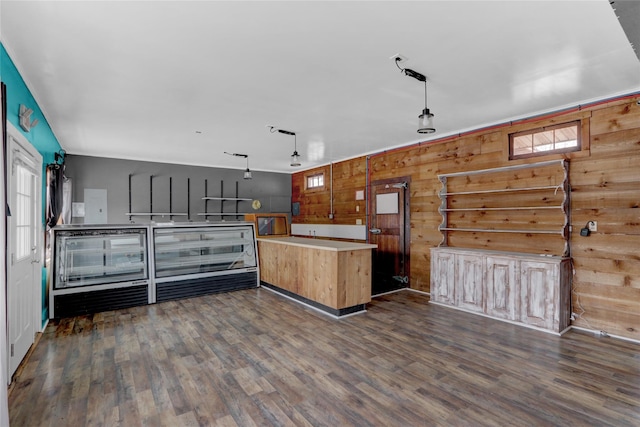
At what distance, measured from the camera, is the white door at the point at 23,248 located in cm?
258

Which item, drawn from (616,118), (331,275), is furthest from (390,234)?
(616,118)

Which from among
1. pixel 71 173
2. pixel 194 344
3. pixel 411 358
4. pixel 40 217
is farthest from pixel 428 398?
pixel 71 173

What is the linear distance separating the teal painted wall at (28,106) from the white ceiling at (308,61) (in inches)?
4.2

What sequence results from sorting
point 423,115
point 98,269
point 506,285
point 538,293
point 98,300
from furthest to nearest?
1. point 98,269
2. point 98,300
3. point 506,285
4. point 538,293
5. point 423,115

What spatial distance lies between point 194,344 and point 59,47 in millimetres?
2774

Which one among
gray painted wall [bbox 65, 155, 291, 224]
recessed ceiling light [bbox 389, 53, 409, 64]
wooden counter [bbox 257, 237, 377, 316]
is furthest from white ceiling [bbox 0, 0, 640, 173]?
gray painted wall [bbox 65, 155, 291, 224]

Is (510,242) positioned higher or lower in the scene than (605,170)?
lower

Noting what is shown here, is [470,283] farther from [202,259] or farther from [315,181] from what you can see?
[315,181]

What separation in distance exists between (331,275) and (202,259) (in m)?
2.44

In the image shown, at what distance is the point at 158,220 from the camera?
23.6 feet

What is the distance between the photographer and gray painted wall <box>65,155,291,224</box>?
6.49 meters

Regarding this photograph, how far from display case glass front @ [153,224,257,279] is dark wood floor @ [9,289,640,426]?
1130 mm

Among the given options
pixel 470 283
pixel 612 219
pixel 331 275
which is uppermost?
pixel 612 219

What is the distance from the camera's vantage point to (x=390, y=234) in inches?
234
